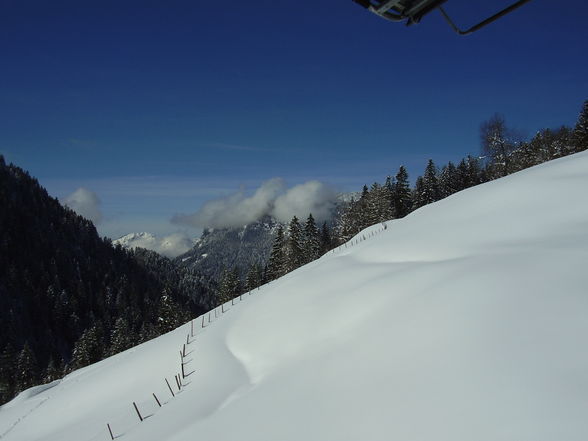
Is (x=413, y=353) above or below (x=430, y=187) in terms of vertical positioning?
below

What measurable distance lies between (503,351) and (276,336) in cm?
727

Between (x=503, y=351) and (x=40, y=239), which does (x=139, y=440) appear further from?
(x=40, y=239)

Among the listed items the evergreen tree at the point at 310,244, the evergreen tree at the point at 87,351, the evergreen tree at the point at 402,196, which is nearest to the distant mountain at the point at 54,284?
the evergreen tree at the point at 87,351

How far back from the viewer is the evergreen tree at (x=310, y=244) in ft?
173

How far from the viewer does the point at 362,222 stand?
5550 cm

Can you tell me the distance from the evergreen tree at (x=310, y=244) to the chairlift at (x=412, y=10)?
49.6 m

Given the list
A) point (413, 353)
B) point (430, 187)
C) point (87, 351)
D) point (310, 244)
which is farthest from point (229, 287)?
point (413, 353)

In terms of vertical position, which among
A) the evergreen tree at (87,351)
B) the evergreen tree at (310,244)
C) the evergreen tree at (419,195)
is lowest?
the evergreen tree at (87,351)

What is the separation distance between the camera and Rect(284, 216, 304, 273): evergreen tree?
51.8 metres

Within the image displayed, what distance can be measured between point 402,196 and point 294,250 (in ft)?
69.0

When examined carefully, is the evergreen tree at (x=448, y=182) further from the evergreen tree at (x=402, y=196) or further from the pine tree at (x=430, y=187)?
the evergreen tree at (x=402, y=196)

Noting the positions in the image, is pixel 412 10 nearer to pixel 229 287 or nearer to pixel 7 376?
pixel 229 287

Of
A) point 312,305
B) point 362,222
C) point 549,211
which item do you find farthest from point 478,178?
point 312,305

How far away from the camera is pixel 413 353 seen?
6.57 metres
